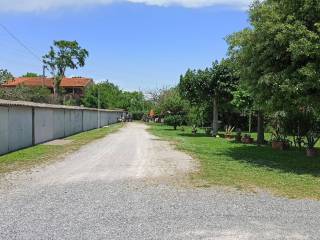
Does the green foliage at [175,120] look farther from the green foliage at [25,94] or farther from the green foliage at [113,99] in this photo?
the green foliage at [113,99]

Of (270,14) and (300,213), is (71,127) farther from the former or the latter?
(300,213)

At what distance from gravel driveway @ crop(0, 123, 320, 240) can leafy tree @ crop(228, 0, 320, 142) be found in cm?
469

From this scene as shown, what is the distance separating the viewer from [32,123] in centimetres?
2731

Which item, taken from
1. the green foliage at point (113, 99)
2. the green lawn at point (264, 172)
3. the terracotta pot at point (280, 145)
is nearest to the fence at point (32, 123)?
the green lawn at point (264, 172)

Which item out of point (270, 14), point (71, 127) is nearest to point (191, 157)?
point (270, 14)

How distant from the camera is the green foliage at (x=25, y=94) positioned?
55.8 meters

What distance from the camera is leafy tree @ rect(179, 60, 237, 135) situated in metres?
36.1

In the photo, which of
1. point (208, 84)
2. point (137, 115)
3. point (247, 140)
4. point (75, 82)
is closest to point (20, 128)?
point (247, 140)

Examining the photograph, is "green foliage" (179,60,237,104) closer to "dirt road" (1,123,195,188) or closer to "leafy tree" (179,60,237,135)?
"leafy tree" (179,60,237,135)

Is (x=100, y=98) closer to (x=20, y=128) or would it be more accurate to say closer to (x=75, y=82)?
(x=75, y=82)

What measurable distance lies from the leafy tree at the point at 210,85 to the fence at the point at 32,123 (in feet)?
30.3

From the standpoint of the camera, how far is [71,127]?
134 feet

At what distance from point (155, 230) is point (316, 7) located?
10489 mm

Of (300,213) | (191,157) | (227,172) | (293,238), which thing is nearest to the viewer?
(293,238)
